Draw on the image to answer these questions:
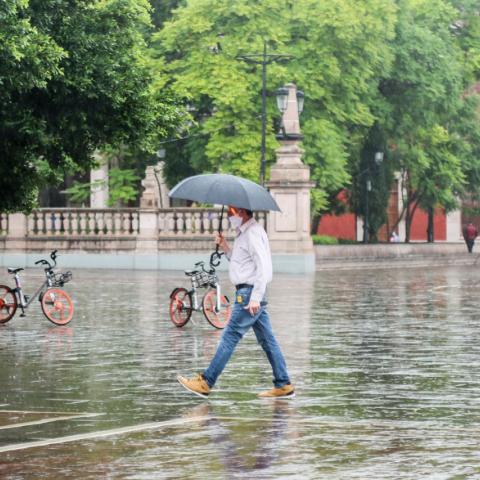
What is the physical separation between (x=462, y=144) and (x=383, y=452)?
58.0 meters

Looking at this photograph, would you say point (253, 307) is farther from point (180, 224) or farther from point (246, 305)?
point (180, 224)

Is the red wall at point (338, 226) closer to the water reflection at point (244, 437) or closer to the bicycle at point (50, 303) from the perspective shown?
the bicycle at point (50, 303)

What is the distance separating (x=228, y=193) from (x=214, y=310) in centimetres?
993

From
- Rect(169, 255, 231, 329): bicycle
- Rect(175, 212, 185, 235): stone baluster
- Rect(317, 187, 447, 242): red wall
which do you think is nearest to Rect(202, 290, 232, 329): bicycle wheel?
Rect(169, 255, 231, 329): bicycle

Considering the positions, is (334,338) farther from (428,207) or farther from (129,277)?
(428,207)

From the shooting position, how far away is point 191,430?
462 inches

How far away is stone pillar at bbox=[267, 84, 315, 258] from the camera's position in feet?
163

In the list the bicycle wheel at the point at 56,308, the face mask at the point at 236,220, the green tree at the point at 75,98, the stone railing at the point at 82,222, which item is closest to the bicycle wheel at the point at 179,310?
the bicycle wheel at the point at 56,308

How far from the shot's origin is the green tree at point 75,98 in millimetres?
20562

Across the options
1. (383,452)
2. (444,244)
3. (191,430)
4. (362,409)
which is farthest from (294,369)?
(444,244)

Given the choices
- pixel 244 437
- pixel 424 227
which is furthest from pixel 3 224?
pixel 424 227

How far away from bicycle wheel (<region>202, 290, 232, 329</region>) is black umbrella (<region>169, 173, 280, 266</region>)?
Answer: 9.19m

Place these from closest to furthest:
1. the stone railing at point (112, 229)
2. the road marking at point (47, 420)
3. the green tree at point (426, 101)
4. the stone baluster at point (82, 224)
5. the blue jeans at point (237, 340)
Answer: the road marking at point (47, 420) → the blue jeans at point (237, 340) → the stone railing at point (112, 229) → the stone baluster at point (82, 224) → the green tree at point (426, 101)

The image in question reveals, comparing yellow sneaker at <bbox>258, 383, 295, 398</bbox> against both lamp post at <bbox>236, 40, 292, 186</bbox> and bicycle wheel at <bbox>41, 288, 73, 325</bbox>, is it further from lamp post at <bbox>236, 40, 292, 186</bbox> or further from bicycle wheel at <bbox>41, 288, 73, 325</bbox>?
lamp post at <bbox>236, 40, 292, 186</bbox>
